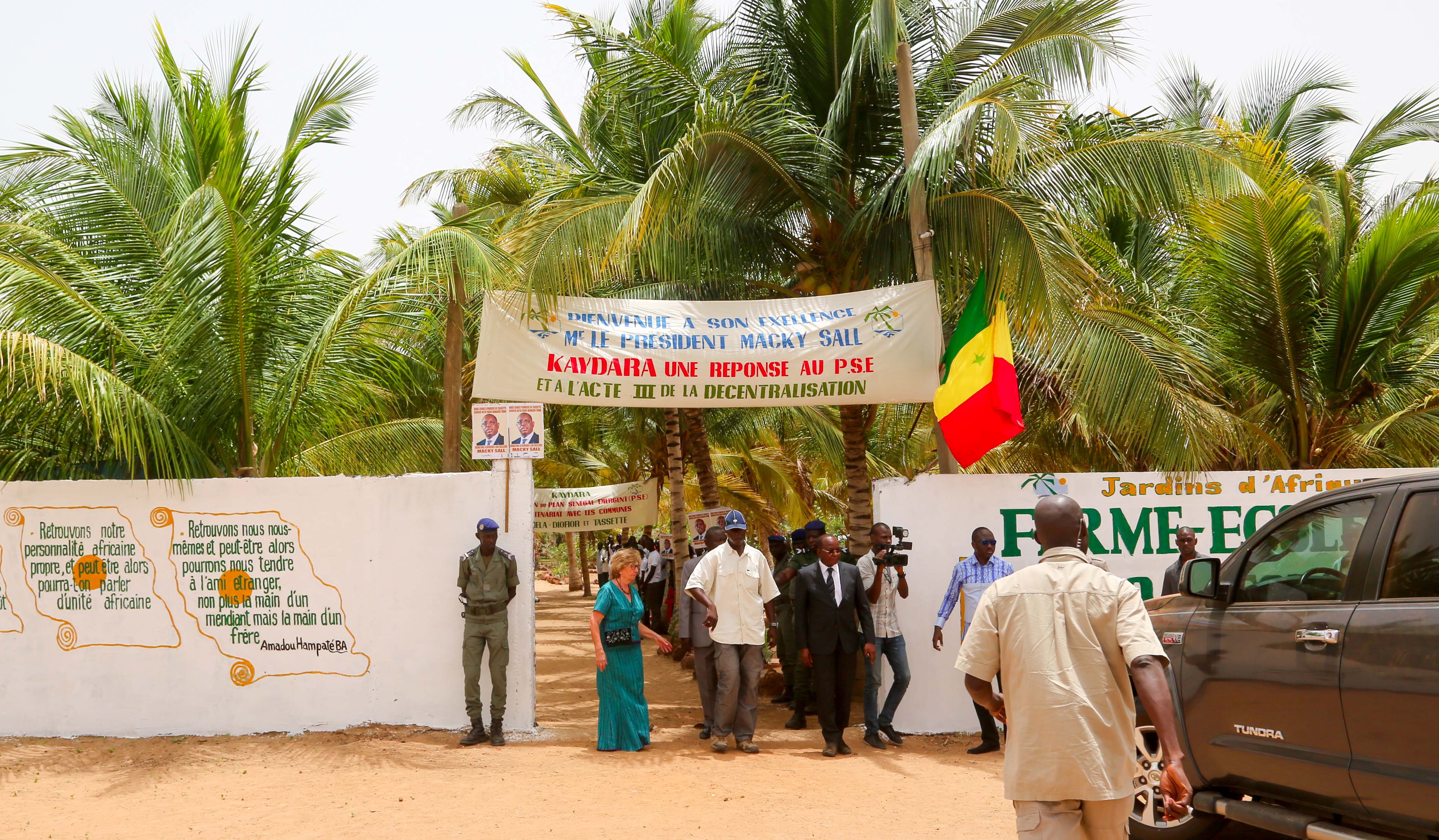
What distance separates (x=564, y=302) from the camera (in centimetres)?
968

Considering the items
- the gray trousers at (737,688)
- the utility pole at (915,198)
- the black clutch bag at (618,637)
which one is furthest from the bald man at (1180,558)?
the black clutch bag at (618,637)

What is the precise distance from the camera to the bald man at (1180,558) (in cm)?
883

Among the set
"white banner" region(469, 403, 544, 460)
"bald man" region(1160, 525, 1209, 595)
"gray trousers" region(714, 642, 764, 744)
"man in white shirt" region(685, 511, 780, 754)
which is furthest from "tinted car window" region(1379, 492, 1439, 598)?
"white banner" region(469, 403, 544, 460)

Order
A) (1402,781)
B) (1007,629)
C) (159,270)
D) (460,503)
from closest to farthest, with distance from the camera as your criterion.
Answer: (1007,629), (1402,781), (460,503), (159,270)

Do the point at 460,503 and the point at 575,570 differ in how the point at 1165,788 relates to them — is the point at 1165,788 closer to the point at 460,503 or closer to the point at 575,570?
the point at 460,503

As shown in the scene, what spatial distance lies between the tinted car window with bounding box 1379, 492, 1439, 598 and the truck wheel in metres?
1.50

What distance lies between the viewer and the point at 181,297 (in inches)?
387

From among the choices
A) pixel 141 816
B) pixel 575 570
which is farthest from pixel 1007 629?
pixel 575 570

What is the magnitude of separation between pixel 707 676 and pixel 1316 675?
5.23m

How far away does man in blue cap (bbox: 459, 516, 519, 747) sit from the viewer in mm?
8750

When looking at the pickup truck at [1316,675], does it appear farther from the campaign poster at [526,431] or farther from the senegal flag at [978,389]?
the campaign poster at [526,431]

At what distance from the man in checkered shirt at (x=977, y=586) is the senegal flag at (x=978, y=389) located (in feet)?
3.12

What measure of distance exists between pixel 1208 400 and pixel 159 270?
10868 mm

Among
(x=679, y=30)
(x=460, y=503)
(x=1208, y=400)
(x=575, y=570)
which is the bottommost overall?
(x=575, y=570)
